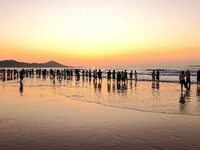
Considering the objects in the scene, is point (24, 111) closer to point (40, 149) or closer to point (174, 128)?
point (40, 149)

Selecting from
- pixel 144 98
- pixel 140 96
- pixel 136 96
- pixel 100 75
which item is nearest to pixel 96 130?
pixel 144 98

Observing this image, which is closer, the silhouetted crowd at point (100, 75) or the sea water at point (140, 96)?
the sea water at point (140, 96)

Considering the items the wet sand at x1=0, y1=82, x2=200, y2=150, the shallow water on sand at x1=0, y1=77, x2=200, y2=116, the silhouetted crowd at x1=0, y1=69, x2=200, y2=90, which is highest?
the silhouetted crowd at x1=0, y1=69, x2=200, y2=90

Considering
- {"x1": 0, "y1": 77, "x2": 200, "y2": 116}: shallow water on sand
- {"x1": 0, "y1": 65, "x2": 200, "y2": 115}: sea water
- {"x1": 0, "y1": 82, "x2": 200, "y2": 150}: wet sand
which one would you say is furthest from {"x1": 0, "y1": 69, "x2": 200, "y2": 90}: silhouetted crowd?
{"x1": 0, "y1": 82, "x2": 200, "y2": 150}: wet sand

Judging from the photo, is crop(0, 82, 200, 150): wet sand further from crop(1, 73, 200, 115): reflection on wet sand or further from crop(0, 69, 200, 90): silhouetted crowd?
crop(0, 69, 200, 90): silhouetted crowd

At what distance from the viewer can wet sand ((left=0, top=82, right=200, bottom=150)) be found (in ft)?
29.0

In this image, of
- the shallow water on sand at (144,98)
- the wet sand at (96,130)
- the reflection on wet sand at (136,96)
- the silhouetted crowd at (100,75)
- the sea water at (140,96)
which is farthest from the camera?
the silhouetted crowd at (100,75)

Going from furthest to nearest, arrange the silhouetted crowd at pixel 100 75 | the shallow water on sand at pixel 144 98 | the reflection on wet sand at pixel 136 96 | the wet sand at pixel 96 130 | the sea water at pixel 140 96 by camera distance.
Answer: the silhouetted crowd at pixel 100 75 → the reflection on wet sand at pixel 136 96 → the sea water at pixel 140 96 → the shallow water on sand at pixel 144 98 → the wet sand at pixel 96 130

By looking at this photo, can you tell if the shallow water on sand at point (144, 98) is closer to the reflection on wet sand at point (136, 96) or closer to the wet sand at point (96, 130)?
the reflection on wet sand at point (136, 96)

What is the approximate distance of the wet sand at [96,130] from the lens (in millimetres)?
8836

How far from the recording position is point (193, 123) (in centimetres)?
1210

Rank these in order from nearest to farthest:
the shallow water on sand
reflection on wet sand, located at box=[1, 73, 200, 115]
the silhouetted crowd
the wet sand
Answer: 1. the wet sand
2. the shallow water on sand
3. reflection on wet sand, located at box=[1, 73, 200, 115]
4. the silhouetted crowd

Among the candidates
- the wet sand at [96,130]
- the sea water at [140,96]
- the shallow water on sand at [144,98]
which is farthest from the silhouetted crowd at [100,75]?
the wet sand at [96,130]

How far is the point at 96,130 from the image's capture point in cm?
1084
